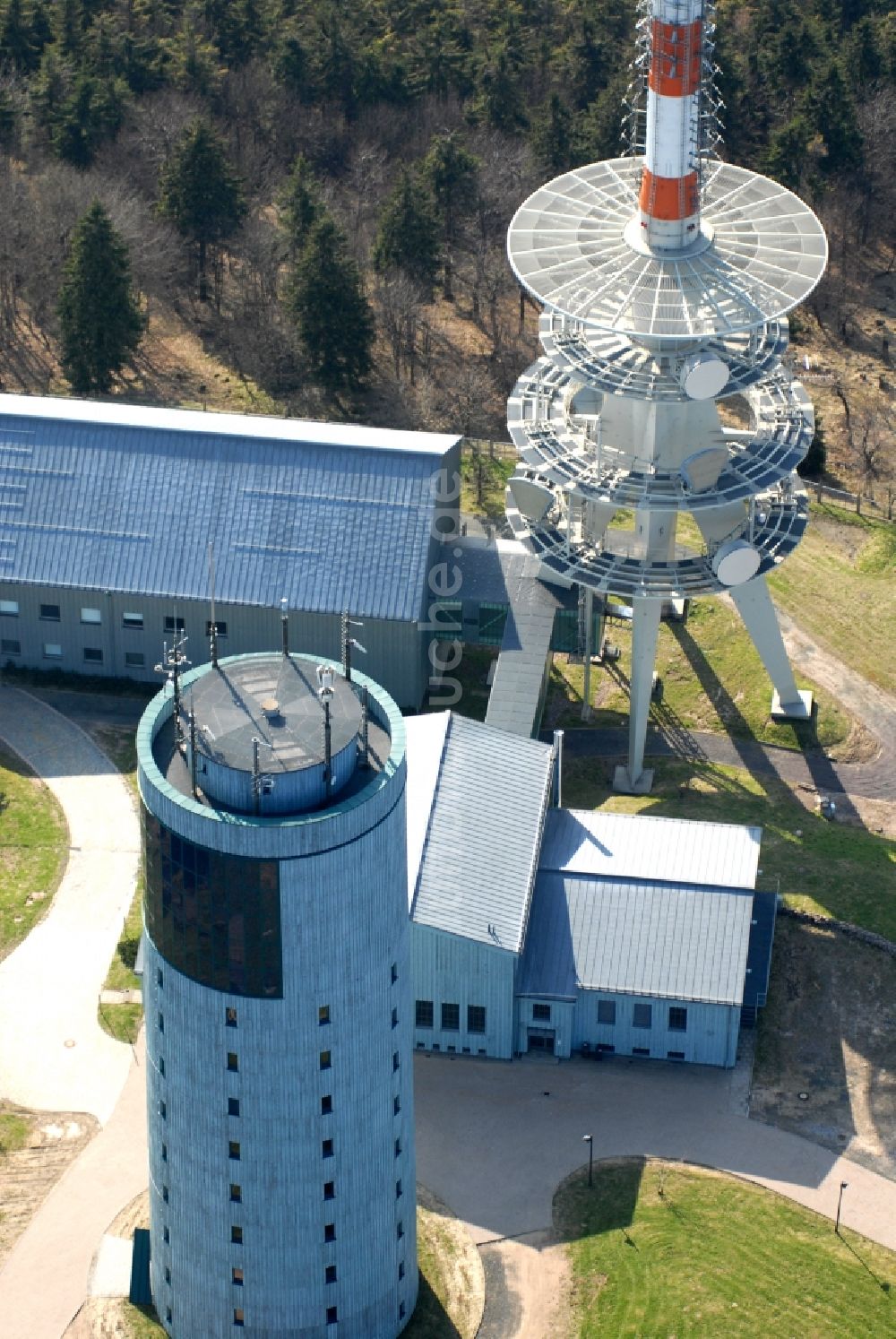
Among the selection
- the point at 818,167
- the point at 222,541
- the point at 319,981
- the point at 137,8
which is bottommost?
the point at 319,981

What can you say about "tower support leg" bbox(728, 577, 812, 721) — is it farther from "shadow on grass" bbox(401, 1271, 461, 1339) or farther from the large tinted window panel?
the large tinted window panel

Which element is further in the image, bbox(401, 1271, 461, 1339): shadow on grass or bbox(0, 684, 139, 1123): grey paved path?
bbox(0, 684, 139, 1123): grey paved path

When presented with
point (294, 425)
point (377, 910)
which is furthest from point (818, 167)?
point (377, 910)

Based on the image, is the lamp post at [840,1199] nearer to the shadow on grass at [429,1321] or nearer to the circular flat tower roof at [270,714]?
the shadow on grass at [429,1321]

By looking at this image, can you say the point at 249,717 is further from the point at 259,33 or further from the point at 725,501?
the point at 259,33

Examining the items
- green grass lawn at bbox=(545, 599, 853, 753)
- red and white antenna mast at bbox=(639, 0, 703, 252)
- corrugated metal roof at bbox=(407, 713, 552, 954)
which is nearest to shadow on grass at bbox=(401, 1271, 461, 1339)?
corrugated metal roof at bbox=(407, 713, 552, 954)

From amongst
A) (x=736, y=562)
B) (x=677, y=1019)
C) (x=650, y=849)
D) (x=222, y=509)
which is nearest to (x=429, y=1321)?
(x=677, y=1019)
